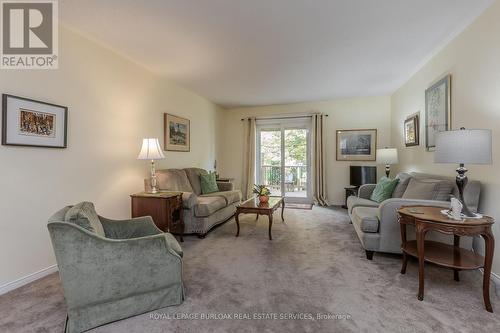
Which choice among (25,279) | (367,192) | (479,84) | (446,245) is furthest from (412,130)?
(25,279)

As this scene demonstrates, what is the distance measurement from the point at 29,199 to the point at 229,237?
7.33 feet

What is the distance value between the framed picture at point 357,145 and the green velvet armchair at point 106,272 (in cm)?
477

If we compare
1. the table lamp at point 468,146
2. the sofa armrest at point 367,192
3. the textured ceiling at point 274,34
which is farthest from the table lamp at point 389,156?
the table lamp at point 468,146

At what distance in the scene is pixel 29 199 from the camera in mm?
2227

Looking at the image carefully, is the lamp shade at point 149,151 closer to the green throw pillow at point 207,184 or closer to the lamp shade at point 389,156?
the green throw pillow at point 207,184

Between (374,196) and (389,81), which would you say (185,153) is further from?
(389,81)

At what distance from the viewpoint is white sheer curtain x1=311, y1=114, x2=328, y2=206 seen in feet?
18.6

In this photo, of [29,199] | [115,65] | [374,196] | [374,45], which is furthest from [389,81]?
[29,199]

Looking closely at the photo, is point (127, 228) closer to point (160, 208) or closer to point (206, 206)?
point (160, 208)

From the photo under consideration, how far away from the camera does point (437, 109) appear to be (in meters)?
3.16

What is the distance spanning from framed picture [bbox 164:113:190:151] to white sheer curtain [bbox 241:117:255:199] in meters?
1.82

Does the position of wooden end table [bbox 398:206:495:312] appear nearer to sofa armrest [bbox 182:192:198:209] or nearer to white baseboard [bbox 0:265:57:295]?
sofa armrest [bbox 182:192:198:209]

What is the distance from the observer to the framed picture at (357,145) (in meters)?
5.44

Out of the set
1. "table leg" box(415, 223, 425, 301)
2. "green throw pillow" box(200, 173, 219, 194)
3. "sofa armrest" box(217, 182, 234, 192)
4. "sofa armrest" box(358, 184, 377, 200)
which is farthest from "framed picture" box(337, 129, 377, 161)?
"table leg" box(415, 223, 425, 301)
